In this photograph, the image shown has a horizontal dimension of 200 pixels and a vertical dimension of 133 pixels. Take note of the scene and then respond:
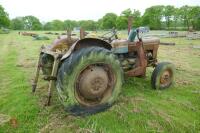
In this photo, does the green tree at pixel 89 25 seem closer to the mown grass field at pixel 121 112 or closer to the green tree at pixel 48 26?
the mown grass field at pixel 121 112

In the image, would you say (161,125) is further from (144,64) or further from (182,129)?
(144,64)

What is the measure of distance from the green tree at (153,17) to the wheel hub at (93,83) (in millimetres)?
68086

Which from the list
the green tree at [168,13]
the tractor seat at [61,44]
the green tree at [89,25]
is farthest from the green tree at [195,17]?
the tractor seat at [61,44]

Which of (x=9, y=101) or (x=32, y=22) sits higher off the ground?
(x=32, y=22)

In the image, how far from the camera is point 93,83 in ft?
16.3

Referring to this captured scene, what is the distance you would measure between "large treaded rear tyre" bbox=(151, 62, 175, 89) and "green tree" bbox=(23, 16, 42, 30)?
91.4 metres

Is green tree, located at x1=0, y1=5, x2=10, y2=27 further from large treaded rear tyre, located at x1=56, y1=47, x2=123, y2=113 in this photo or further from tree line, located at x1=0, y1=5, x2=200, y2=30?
large treaded rear tyre, located at x1=56, y1=47, x2=123, y2=113

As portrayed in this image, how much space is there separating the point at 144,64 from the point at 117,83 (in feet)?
5.39

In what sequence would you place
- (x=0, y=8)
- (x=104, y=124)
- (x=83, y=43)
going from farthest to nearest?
(x=0, y=8) < (x=83, y=43) < (x=104, y=124)

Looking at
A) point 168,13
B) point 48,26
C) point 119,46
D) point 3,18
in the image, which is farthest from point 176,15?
point 119,46

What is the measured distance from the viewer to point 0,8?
7000 cm

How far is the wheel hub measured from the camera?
16.0 feet

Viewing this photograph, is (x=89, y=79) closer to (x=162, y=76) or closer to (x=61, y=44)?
(x=61, y=44)

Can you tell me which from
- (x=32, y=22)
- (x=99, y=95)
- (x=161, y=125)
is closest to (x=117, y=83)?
(x=99, y=95)
